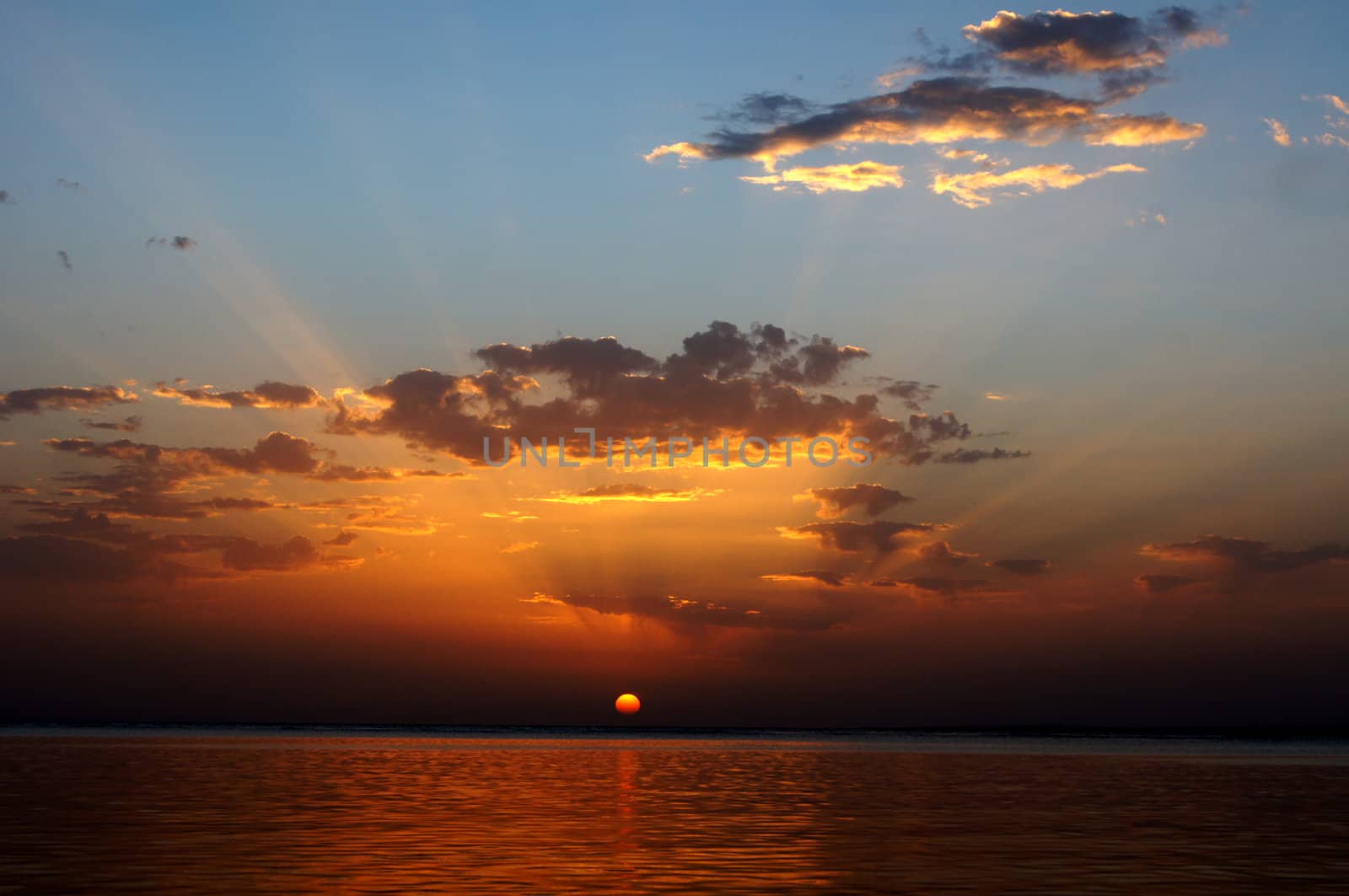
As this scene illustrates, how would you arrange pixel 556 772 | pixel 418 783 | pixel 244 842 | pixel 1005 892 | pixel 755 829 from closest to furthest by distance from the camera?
pixel 1005 892, pixel 244 842, pixel 755 829, pixel 418 783, pixel 556 772

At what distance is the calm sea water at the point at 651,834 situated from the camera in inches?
1030

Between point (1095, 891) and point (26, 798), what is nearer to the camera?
point (1095, 891)

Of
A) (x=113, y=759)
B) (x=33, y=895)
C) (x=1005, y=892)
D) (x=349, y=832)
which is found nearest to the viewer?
(x=33, y=895)

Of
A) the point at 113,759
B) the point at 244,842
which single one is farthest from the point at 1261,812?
the point at 113,759

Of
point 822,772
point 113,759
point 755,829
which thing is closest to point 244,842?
point 755,829

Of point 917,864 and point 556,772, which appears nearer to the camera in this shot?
point 917,864

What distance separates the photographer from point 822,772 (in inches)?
3031

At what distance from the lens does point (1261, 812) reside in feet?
152

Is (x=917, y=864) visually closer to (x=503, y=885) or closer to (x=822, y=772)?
(x=503, y=885)

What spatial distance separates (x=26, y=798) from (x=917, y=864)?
109ft

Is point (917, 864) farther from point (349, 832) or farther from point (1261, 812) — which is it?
point (1261, 812)

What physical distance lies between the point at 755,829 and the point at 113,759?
6130 centimetres

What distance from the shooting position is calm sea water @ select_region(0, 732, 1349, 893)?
26.2 m

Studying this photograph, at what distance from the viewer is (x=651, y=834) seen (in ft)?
118
